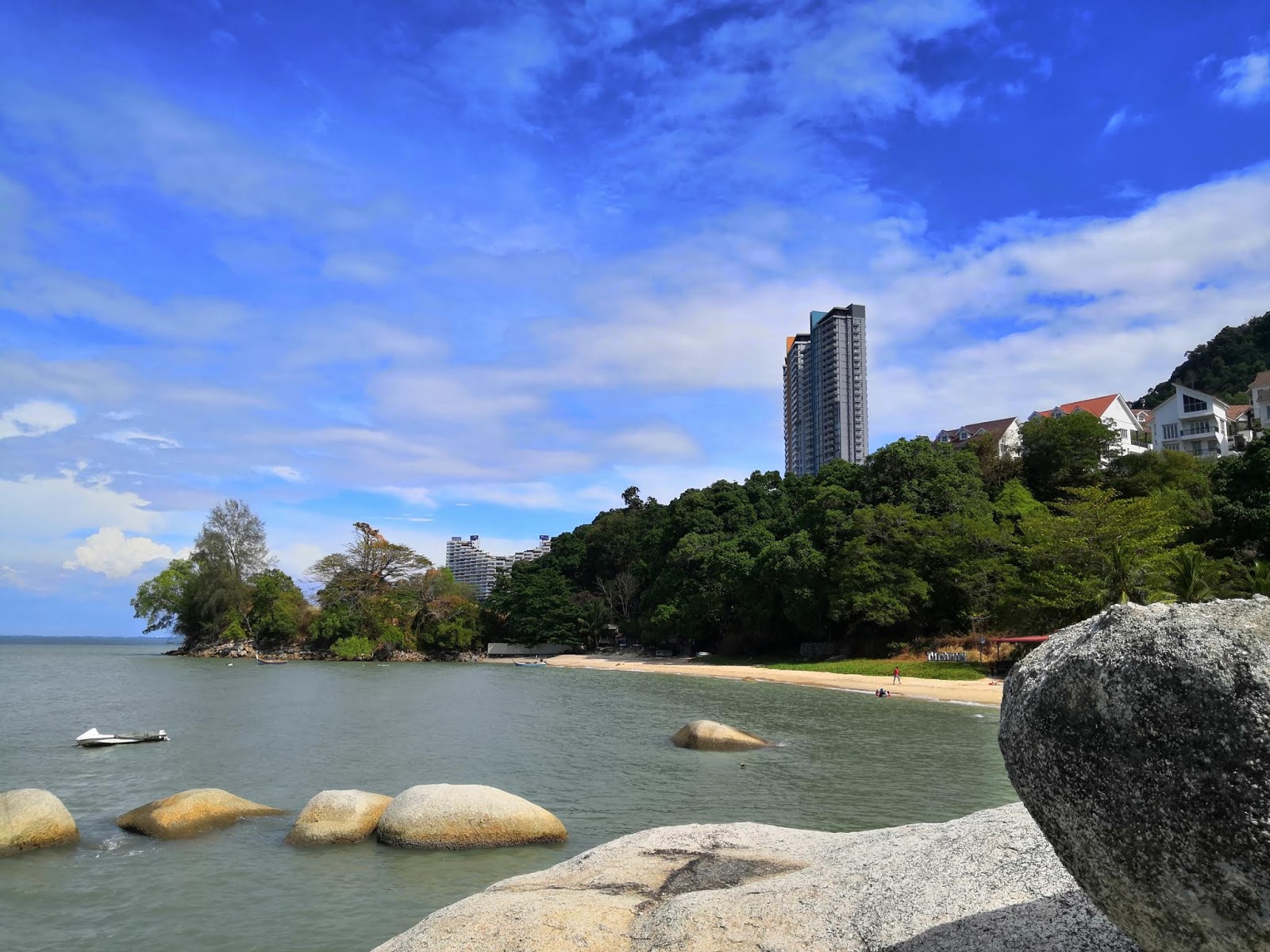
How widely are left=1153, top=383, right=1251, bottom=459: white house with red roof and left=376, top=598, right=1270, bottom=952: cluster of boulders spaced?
81564mm

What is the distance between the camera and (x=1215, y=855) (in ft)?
10.4

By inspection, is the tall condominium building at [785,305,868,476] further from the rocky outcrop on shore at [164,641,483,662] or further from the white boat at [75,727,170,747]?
the white boat at [75,727,170,747]

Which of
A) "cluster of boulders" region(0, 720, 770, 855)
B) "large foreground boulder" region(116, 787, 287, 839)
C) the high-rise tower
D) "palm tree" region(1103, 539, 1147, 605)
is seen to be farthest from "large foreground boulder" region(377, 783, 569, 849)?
the high-rise tower

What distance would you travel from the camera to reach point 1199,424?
2992 inches

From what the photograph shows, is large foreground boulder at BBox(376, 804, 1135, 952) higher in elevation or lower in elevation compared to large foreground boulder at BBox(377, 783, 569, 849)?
higher

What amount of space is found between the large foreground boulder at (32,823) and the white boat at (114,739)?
1118 cm

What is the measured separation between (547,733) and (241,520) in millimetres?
67206

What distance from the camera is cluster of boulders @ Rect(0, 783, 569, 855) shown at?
12.3 metres

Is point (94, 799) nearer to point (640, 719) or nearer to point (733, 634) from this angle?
point (640, 719)

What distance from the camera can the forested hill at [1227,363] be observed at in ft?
310

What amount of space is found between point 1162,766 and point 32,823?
15030 mm

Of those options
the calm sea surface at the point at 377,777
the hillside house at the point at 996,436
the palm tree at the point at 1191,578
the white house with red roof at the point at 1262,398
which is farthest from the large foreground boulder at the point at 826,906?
the white house with red roof at the point at 1262,398

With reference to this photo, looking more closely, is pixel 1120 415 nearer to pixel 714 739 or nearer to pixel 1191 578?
pixel 1191 578

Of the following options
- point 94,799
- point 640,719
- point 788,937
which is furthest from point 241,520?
point 788,937
